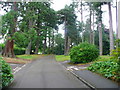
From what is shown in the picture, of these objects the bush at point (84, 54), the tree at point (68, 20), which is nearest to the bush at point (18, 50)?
the tree at point (68, 20)

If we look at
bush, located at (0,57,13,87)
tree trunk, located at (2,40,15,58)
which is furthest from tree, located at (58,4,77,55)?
bush, located at (0,57,13,87)

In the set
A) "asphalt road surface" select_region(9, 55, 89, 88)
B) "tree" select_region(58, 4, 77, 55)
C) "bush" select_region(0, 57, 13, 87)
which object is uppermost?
"tree" select_region(58, 4, 77, 55)

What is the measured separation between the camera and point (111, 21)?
1670cm

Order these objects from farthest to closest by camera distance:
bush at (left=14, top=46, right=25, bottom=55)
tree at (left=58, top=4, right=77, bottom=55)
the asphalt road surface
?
1. bush at (left=14, top=46, right=25, bottom=55)
2. tree at (left=58, top=4, right=77, bottom=55)
3. the asphalt road surface

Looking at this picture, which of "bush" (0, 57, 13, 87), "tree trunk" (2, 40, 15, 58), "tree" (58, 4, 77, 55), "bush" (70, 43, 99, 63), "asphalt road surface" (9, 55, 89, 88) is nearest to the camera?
"bush" (0, 57, 13, 87)

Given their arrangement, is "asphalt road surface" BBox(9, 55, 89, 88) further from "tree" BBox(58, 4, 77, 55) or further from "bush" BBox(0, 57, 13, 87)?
"tree" BBox(58, 4, 77, 55)

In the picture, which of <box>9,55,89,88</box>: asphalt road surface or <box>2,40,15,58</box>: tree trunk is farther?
<box>2,40,15,58</box>: tree trunk

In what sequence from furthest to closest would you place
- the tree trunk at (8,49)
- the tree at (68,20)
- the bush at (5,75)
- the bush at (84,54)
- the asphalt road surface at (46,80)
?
the tree at (68,20) → the tree trunk at (8,49) → the bush at (84,54) → the asphalt road surface at (46,80) → the bush at (5,75)

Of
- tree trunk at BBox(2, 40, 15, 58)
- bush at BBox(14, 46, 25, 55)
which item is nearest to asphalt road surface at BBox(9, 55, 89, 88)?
tree trunk at BBox(2, 40, 15, 58)

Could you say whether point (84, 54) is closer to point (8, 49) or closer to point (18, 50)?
point (8, 49)

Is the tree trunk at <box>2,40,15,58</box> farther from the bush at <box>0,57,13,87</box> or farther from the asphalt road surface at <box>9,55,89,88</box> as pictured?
the bush at <box>0,57,13,87</box>

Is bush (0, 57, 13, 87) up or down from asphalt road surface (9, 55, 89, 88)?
up

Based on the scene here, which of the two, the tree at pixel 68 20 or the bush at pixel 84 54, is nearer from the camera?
the bush at pixel 84 54

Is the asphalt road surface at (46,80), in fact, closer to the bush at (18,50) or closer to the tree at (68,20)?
the tree at (68,20)
